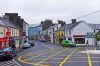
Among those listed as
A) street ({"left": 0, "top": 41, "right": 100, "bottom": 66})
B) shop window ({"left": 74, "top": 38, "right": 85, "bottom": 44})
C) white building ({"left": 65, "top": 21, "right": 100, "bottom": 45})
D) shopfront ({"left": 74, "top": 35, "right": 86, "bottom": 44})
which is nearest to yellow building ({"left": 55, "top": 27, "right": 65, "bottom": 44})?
shop window ({"left": 74, "top": 38, "right": 85, "bottom": 44})

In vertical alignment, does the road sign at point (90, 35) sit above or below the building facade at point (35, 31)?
below

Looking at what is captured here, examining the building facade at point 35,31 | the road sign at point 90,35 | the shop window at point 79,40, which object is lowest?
Answer: the shop window at point 79,40

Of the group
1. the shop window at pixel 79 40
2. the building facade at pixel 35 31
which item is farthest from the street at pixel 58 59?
the building facade at pixel 35 31

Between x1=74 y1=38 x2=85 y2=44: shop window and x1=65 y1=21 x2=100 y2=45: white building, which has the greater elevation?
x1=65 y1=21 x2=100 y2=45: white building

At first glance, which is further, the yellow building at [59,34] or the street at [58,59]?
the yellow building at [59,34]

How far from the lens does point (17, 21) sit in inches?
3720

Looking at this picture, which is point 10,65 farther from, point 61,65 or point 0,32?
point 0,32

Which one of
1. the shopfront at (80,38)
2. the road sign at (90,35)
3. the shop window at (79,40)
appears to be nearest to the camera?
the road sign at (90,35)

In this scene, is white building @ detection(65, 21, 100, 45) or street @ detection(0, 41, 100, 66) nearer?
street @ detection(0, 41, 100, 66)

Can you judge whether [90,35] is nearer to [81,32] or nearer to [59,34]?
[81,32]

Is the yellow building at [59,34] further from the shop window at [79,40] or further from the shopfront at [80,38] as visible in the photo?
the shopfront at [80,38]

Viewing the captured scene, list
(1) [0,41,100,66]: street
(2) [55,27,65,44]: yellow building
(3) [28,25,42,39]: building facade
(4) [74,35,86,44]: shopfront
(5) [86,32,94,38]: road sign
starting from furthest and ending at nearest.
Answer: (3) [28,25,42,39]: building facade → (2) [55,27,65,44]: yellow building → (4) [74,35,86,44]: shopfront → (5) [86,32,94,38]: road sign → (1) [0,41,100,66]: street

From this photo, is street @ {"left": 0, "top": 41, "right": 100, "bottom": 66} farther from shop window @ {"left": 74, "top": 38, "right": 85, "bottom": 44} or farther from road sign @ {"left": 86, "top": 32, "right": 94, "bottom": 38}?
shop window @ {"left": 74, "top": 38, "right": 85, "bottom": 44}

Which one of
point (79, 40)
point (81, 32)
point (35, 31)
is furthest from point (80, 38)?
point (35, 31)
